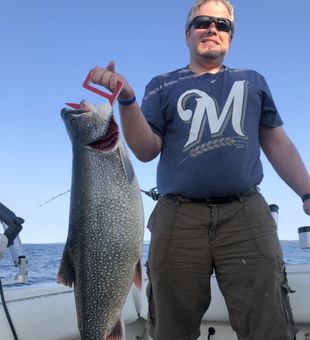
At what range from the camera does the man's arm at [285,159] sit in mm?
3015

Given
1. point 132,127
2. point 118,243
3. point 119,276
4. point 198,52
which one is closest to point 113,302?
point 119,276

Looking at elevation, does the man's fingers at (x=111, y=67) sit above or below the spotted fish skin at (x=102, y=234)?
above

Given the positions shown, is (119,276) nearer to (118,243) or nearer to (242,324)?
(118,243)

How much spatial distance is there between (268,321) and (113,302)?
93 cm

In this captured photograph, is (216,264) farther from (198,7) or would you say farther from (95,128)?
(198,7)

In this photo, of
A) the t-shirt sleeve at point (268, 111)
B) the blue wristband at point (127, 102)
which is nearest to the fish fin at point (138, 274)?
the blue wristband at point (127, 102)

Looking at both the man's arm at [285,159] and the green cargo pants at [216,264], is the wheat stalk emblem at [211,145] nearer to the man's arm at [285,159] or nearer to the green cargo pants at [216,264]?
the green cargo pants at [216,264]

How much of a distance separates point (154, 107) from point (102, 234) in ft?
3.24

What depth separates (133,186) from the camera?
7.77ft

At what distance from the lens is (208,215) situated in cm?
270

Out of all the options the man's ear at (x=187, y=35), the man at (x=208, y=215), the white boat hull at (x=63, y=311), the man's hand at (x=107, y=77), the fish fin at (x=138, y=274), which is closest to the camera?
the man's hand at (x=107, y=77)

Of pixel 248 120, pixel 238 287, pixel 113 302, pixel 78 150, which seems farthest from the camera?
pixel 248 120

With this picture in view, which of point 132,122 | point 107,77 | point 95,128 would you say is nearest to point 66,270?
A: point 95,128

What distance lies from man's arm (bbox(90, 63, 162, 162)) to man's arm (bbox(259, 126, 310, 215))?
0.79 m
